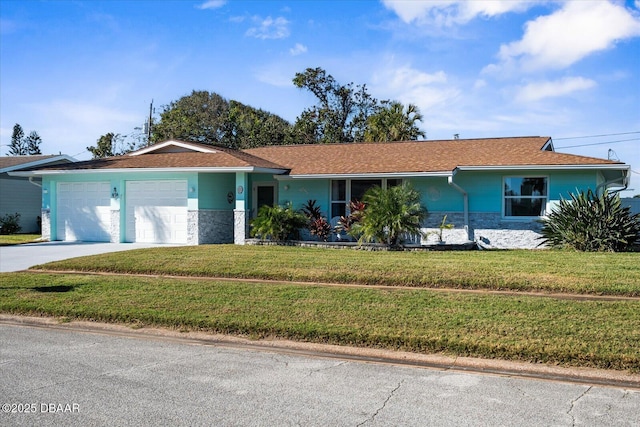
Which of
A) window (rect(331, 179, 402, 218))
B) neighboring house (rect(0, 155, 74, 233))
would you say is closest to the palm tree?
window (rect(331, 179, 402, 218))

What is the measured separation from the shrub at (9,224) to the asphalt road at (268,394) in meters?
22.9

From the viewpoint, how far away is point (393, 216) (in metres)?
15.6

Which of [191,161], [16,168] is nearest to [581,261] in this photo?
[191,161]

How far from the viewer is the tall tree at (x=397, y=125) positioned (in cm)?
3198

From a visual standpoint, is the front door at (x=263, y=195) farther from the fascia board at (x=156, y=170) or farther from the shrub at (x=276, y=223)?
the shrub at (x=276, y=223)

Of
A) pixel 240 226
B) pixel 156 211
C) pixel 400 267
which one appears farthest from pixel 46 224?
pixel 400 267

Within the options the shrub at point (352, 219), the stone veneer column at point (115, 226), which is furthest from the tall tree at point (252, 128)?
the shrub at point (352, 219)

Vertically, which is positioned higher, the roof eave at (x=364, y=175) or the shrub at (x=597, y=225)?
the roof eave at (x=364, y=175)

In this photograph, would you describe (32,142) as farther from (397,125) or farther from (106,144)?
(397,125)

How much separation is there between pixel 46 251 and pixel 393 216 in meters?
10.6

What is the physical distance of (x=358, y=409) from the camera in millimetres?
5133

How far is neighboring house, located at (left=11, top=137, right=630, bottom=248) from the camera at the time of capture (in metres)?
17.7

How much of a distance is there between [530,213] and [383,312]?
35.9 ft

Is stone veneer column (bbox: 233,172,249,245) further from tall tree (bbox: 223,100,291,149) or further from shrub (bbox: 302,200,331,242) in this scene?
tall tree (bbox: 223,100,291,149)
